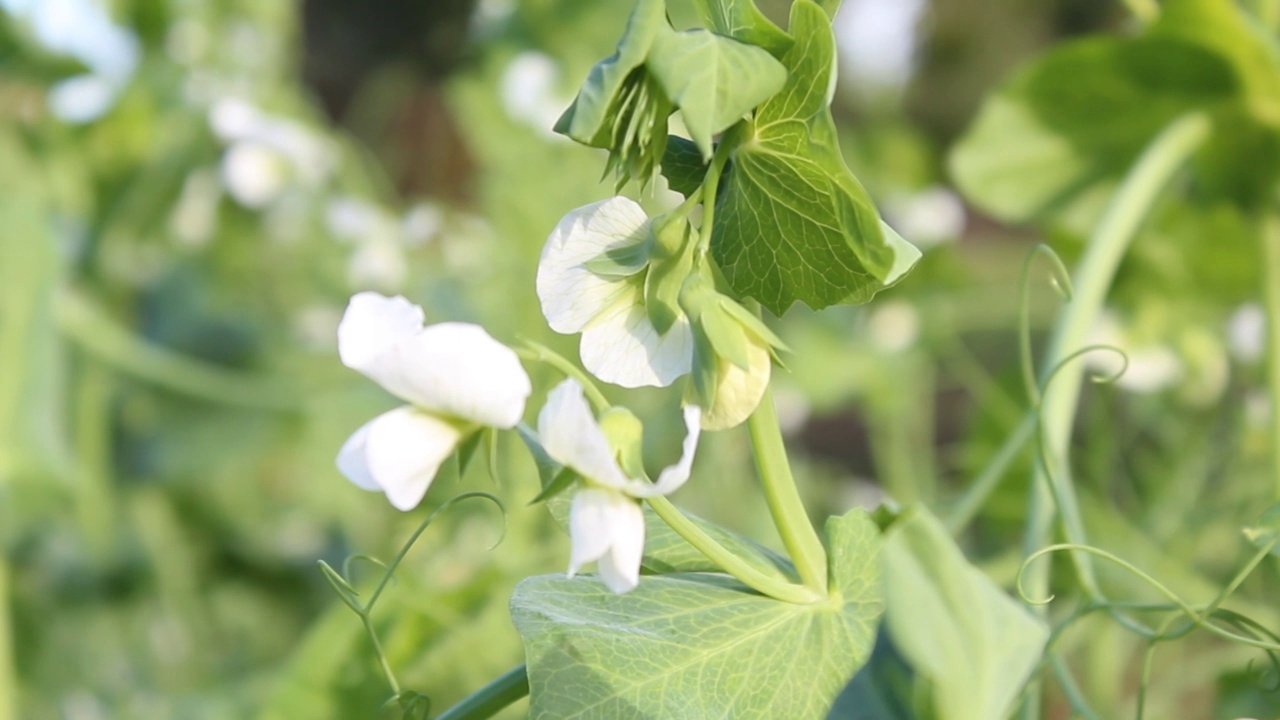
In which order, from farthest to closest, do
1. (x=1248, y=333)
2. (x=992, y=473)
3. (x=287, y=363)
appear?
1. (x=287, y=363)
2. (x=1248, y=333)
3. (x=992, y=473)

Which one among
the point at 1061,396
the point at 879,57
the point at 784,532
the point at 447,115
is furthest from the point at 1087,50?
the point at 879,57

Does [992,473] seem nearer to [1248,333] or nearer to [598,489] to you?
[598,489]

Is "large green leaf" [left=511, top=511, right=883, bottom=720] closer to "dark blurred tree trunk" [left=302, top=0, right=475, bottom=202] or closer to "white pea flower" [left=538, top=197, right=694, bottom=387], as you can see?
"white pea flower" [left=538, top=197, right=694, bottom=387]

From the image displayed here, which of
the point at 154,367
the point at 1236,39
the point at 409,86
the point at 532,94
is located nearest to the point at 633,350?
the point at 1236,39

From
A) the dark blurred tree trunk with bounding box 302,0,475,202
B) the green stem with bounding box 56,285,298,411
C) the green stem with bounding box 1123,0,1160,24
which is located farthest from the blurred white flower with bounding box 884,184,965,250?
the dark blurred tree trunk with bounding box 302,0,475,202

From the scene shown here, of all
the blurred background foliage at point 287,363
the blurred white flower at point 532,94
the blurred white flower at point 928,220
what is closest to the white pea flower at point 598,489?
the blurred background foliage at point 287,363

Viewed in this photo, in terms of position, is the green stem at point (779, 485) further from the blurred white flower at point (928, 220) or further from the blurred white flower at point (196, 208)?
the blurred white flower at point (196, 208)
